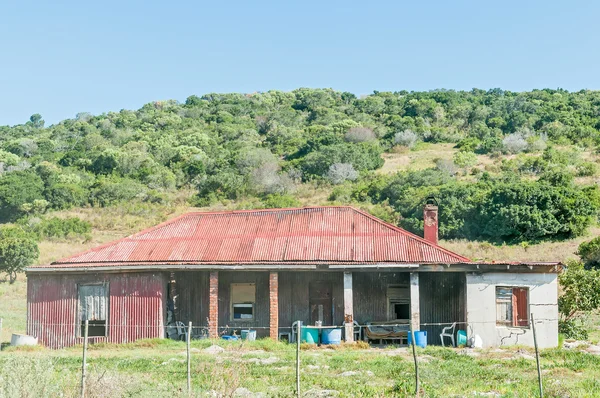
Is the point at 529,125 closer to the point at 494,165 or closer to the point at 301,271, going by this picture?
the point at 494,165

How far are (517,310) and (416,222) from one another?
2152 centimetres

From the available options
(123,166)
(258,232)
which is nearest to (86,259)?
(258,232)

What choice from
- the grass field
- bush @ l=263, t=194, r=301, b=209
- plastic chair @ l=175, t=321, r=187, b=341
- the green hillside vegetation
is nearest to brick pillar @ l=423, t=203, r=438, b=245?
the grass field

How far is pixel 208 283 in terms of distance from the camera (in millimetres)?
24500

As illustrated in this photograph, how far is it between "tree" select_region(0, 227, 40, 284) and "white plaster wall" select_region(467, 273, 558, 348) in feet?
84.6

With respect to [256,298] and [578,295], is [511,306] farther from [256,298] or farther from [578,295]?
[256,298]

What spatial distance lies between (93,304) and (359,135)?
48.8m

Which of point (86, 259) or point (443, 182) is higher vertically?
point (443, 182)

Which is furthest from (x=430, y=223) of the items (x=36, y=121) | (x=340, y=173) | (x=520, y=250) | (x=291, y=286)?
(x=36, y=121)

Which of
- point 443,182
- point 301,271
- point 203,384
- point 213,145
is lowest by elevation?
point 203,384

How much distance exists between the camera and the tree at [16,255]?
126ft

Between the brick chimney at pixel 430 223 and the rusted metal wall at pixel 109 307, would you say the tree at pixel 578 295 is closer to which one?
the brick chimney at pixel 430 223

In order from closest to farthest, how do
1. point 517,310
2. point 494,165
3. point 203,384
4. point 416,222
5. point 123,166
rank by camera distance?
point 203,384
point 517,310
point 416,222
point 494,165
point 123,166

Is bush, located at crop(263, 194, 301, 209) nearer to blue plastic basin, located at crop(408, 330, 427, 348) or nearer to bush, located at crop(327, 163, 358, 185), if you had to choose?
bush, located at crop(327, 163, 358, 185)
